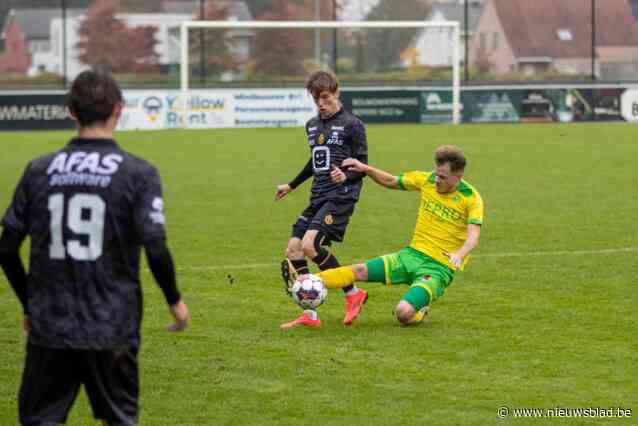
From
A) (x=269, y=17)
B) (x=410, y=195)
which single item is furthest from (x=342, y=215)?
(x=269, y=17)

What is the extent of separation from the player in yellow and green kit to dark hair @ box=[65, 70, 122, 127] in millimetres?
4036

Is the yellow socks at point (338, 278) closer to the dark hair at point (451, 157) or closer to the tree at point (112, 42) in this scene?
the dark hair at point (451, 157)

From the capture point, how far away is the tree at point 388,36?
5184 centimetres

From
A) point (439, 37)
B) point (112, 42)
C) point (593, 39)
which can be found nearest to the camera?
point (593, 39)

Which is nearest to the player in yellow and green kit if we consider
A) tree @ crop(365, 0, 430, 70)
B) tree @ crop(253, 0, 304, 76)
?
tree @ crop(365, 0, 430, 70)

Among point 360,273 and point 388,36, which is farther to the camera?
point 388,36

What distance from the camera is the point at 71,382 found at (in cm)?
435

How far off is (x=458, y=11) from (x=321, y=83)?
5263 centimetres

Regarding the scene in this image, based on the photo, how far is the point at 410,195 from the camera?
1856 cm

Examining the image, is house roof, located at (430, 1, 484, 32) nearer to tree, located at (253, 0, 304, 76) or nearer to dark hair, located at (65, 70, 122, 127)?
tree, located at (253, 0, 304, 76)

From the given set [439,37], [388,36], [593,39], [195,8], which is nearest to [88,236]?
[593,39]

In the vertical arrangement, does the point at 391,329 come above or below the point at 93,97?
below

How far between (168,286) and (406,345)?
12.2ft

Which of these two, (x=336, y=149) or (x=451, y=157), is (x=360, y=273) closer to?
(x=336, y=149)
